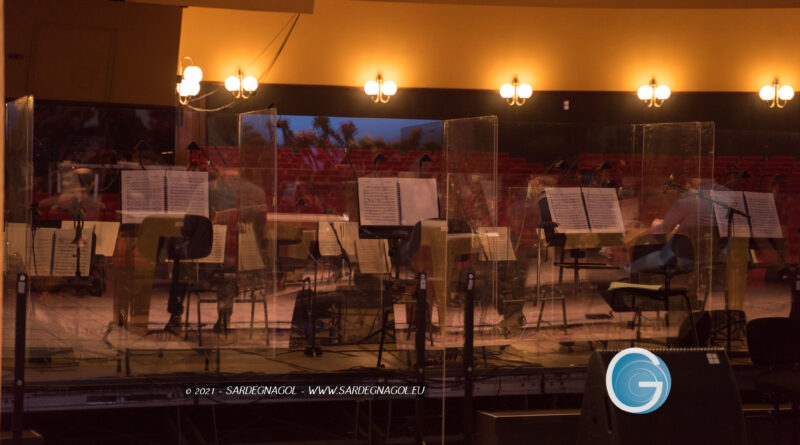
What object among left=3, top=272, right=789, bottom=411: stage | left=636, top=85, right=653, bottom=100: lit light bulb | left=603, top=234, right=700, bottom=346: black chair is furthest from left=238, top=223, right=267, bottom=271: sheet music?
left=636, top=85, right=653, bottom=100: lit light bulb

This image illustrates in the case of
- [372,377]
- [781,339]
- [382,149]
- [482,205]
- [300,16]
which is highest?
[300,16]

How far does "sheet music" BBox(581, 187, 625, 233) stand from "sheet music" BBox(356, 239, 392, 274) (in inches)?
51.4

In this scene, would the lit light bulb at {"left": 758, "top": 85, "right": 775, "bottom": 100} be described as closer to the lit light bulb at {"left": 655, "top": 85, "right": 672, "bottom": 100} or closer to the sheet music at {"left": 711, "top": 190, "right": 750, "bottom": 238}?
the lit light bulb at {"left": 655, "top": 85, "right": 672, "bottom": 100}

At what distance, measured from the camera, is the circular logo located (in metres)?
2.45

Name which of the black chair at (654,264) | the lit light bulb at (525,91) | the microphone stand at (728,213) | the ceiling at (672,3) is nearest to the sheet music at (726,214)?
the microphone stand at (728,213)

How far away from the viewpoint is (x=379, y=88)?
8.68m

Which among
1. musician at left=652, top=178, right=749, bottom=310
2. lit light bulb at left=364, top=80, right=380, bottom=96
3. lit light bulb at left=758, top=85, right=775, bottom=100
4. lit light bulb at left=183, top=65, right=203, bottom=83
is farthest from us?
lit light bulb at left=758, top=85, right=775, bottom=100

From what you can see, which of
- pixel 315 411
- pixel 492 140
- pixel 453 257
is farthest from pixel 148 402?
pixel 492 140

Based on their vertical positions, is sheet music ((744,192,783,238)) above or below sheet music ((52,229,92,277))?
above

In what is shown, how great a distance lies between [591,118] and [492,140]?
15.3 ft

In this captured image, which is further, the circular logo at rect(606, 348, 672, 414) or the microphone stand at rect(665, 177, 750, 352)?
the microphone stand at rect(665, 177, 750, 352)

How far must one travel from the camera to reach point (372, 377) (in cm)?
429

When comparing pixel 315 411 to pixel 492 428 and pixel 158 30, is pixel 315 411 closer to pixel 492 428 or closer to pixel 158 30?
pixel 492 428

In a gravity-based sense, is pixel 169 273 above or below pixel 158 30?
below
